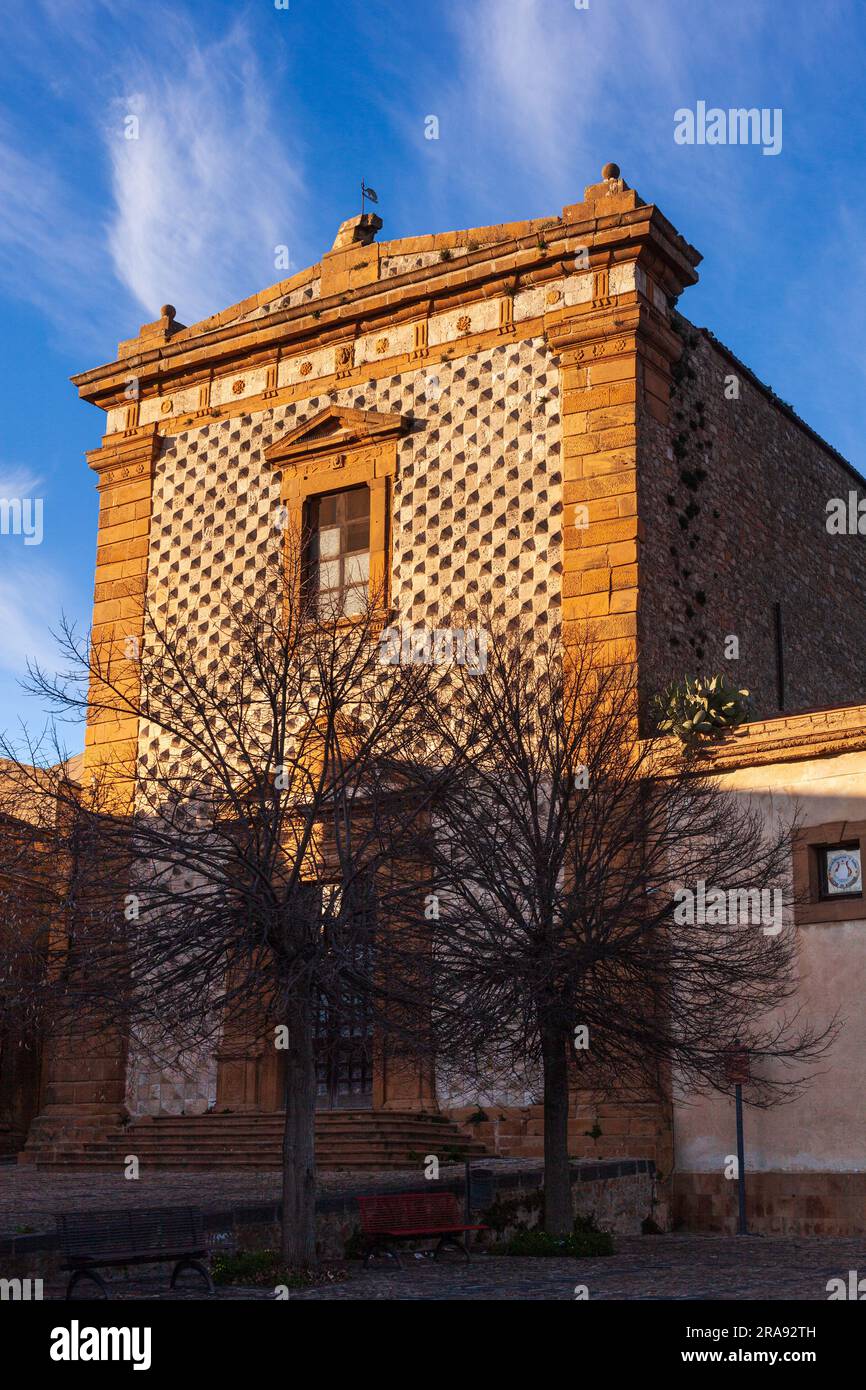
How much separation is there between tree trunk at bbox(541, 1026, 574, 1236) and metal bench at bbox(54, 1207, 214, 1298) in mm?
4021

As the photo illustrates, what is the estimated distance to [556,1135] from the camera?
15.0 meters

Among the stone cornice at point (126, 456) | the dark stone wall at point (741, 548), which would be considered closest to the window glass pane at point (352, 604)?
the dark stone wall at point (741, 548)

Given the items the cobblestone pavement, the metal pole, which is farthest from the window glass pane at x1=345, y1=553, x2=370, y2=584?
the cobblestone pavement

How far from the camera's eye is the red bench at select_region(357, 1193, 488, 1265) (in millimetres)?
13359

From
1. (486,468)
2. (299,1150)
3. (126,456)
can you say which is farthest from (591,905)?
(126,456)

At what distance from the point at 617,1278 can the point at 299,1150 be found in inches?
108

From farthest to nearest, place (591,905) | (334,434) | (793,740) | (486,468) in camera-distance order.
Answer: (334,434), (486,468), (793,740), (591,905)

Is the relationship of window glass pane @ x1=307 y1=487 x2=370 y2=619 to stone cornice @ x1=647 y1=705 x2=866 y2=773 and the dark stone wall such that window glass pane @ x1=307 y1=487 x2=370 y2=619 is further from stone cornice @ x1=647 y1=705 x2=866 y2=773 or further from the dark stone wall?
stone cornice @ x1=647 y1=705 x2=866 y2=773

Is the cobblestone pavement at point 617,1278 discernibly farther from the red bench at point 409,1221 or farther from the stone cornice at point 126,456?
the stone cornice at point 126,456

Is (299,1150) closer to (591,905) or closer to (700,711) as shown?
(591,905)

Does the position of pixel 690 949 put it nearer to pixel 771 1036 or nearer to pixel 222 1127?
pixel 771 1036

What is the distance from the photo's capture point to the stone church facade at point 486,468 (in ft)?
65.6

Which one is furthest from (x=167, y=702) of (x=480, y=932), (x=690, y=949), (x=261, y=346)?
(x=261, y=346)
